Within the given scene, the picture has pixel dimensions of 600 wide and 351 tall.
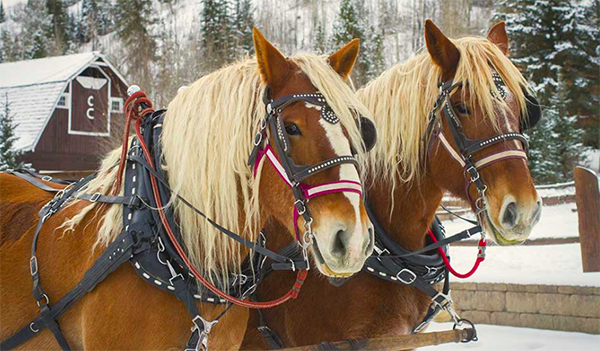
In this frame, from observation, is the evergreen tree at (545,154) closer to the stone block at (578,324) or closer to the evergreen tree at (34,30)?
→ the stone block at (578,324)

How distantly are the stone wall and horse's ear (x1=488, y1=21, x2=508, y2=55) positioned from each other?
3.27 m

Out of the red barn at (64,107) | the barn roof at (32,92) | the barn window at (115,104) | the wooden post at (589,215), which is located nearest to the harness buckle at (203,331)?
the wooden post at (589,215)

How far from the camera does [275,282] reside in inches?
115

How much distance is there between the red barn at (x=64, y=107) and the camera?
18734 millimetres

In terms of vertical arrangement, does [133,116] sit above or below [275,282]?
above

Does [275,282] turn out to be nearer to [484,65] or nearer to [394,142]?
[394,142]

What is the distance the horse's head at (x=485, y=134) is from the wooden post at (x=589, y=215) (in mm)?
3634

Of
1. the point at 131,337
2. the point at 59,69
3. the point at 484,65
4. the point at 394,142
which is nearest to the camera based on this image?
the point at 131,337

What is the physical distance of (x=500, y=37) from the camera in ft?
10.7

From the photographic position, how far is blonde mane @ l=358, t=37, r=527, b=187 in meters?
2.74

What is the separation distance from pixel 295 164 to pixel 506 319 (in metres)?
4.81

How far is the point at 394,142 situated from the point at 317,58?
90 cm

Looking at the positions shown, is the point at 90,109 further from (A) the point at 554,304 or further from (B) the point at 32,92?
(A) the point at 554,304

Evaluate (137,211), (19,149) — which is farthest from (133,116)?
(19,149)
